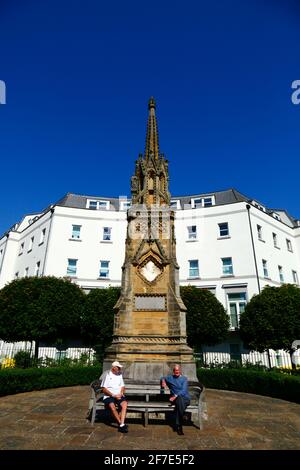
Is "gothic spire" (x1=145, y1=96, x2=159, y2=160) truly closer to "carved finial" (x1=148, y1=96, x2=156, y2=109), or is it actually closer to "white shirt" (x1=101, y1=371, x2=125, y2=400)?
"carved finial" (x1=148, y1=96, x2=156, y2=109)

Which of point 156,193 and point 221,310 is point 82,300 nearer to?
point 221,310

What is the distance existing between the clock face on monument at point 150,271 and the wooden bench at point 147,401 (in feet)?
13.7

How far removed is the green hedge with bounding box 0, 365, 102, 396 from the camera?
1221 centimetres

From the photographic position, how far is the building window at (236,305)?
2706 centimetres

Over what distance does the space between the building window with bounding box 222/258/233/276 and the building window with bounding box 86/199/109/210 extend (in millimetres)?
15854

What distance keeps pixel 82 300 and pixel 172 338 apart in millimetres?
15314

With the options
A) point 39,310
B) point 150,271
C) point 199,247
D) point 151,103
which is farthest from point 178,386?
point 199,247

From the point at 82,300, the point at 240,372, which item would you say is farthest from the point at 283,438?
the point at 82,300

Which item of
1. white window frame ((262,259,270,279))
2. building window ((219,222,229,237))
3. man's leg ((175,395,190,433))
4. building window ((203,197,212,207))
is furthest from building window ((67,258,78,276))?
man's leg ((175,395,190,433))

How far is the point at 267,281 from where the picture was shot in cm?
2823

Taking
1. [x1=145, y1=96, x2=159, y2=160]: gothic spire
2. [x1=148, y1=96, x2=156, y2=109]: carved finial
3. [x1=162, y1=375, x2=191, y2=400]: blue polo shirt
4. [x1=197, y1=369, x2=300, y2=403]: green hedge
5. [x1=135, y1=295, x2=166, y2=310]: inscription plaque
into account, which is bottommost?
[x1=197, y1=369, x2=300, y2=403]: green hedge

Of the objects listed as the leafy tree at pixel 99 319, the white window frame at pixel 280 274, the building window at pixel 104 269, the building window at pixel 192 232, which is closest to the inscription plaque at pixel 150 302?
the leafy tree at pixel 99 319

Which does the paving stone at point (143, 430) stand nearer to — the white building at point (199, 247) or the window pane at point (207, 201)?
the white building at point (199, 247)

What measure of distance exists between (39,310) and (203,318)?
12795 mm
